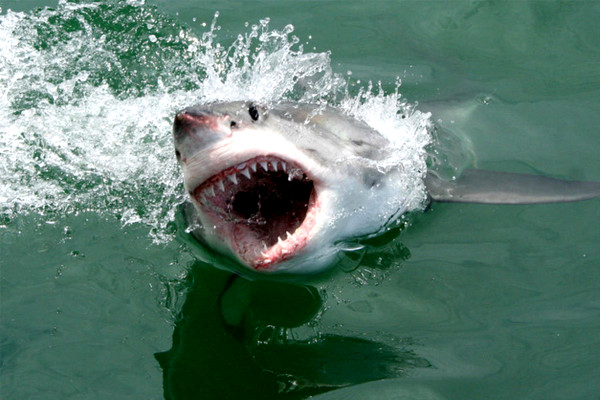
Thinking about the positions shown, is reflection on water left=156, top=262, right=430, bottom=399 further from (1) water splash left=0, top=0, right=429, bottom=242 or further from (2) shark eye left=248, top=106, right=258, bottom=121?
(2) shark eye left=248, top=106, right=258, bottom=121

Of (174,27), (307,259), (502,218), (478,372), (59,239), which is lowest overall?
(478,372)

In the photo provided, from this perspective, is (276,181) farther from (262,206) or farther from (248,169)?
(248,169)

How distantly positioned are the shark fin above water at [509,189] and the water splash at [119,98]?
0.21 m

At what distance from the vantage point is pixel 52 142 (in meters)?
4.01

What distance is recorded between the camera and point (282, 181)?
118 inches

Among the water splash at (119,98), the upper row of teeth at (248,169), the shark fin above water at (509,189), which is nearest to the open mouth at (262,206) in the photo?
the upper row of teeth at (248,169)

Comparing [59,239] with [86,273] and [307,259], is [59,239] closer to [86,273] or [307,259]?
[86,273]

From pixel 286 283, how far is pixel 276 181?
472mm

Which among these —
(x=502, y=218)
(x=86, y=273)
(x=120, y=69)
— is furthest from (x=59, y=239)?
(x=502, y=218)

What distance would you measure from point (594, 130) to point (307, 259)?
2477 millimetres

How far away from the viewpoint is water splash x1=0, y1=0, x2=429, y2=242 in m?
3.65

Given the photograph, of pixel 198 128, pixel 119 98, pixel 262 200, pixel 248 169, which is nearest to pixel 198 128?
pixel 198 128

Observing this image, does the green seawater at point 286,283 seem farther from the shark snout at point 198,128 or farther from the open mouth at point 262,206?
the shark snout at point 198,128

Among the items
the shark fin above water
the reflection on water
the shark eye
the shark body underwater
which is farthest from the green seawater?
the shark eye
